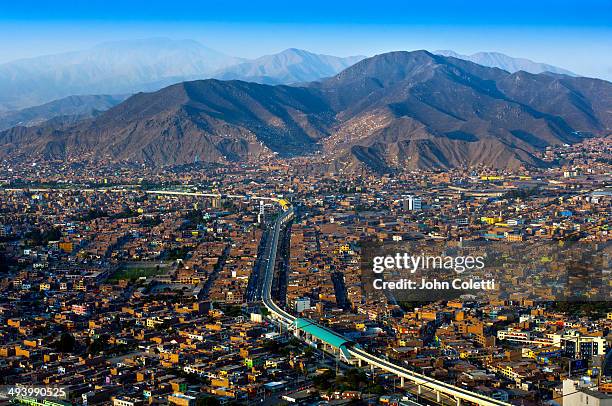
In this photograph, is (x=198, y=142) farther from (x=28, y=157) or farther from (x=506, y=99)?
(x=506, y=99)

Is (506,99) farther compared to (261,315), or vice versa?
(506,99)

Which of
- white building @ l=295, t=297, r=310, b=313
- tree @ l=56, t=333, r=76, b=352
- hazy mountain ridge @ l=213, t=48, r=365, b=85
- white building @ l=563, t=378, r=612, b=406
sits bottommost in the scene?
tree @ l=56, t=333, r=76, b=352

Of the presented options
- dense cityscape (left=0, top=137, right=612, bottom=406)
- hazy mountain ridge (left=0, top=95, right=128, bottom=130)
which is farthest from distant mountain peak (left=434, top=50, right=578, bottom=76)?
dense cityscape (left=0, top=137, right=612, bottom=406)

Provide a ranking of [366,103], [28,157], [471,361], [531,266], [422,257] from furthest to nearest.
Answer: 1. [366,103]
2. [28,157]
3. [531,266]
4. [422,257]
5. [471,361]

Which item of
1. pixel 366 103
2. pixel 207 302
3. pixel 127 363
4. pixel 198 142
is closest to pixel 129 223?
pixel 207 302

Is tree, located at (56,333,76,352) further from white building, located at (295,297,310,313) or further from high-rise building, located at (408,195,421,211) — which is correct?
high-rise building, located at (408,195,421,211)

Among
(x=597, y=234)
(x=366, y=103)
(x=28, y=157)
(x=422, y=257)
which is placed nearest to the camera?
(x=422, y=257)
